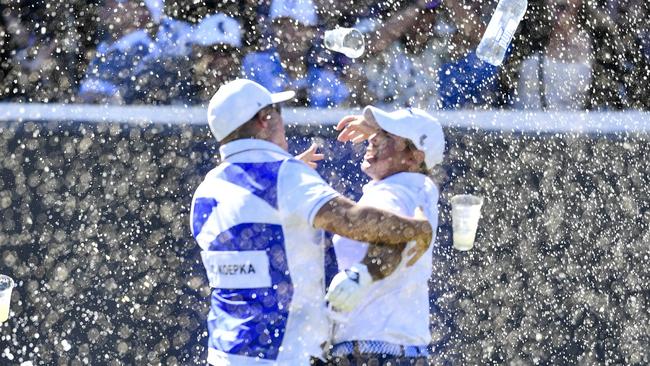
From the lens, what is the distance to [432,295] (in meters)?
5.51

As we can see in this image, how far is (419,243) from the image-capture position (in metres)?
3.84

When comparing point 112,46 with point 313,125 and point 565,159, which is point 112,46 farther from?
point 565,159

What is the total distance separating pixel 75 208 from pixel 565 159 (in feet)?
7.16

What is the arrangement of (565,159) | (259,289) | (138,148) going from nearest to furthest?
(259,289) < (138,148) < (565,159)

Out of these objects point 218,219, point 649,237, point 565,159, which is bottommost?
point 649,237

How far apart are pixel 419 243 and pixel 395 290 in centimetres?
18

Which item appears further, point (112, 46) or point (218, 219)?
point (112, 46)

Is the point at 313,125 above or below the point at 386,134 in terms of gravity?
below

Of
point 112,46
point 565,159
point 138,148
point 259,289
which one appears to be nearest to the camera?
point 259,289

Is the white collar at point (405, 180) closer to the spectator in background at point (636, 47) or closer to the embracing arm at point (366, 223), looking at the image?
the embracing arm at point (366, 223)

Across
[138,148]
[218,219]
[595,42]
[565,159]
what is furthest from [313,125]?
[595,42]

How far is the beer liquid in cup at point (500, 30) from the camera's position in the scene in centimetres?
646

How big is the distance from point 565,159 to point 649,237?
2.01 feet

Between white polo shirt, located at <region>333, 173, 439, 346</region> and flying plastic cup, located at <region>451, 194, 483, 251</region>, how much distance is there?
1.05 metres
